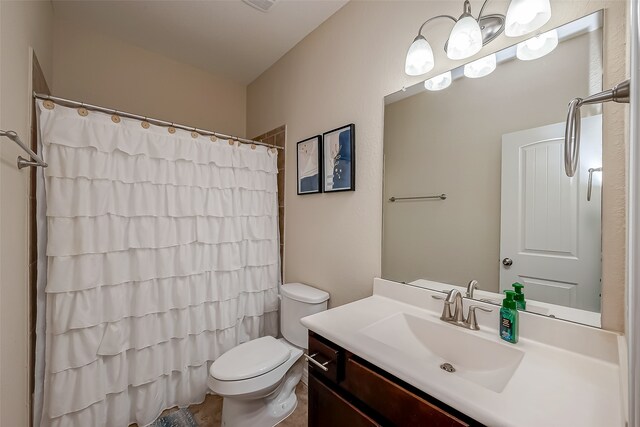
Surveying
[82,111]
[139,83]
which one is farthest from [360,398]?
[139,83]

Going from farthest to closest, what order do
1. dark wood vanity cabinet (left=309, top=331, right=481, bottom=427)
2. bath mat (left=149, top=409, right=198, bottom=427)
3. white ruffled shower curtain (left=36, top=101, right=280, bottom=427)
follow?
bath mat (left=149, top=409, right=198, bottom=427) < white ruffled shower curtain (left=36, top=101, right=280, bottom=427) < dark wood vanity cabinet (left=309, top=331, right=481, bottom=427)

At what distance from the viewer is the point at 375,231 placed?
146 cm

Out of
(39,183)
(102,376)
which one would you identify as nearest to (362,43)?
(39,183)

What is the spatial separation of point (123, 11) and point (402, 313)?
2462mm

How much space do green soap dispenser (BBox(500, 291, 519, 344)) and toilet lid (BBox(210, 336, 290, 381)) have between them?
1.11 m

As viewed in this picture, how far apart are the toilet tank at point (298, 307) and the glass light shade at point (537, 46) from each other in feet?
4.92

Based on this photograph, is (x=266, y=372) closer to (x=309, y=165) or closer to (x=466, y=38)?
(x=309, y=165)

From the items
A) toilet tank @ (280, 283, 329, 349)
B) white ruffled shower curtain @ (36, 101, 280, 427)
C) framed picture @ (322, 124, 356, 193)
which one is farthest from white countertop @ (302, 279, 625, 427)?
white ruffled shower curtain @ (36, 101, 280, 427)

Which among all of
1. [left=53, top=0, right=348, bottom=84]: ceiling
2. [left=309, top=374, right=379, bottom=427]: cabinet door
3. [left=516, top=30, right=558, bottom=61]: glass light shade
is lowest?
[left=309, top=374, right=379, bottom=427]: cabinet door

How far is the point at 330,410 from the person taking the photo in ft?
3.31

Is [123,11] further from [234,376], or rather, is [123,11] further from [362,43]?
[234,376]

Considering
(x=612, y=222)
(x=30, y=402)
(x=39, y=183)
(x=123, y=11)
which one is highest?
(x=123, y=11)

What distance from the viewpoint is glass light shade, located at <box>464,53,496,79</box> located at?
3.48 feet

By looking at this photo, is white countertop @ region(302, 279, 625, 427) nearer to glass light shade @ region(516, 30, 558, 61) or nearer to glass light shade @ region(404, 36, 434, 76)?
glass light shade @ region(516, 30, 558, 61)
